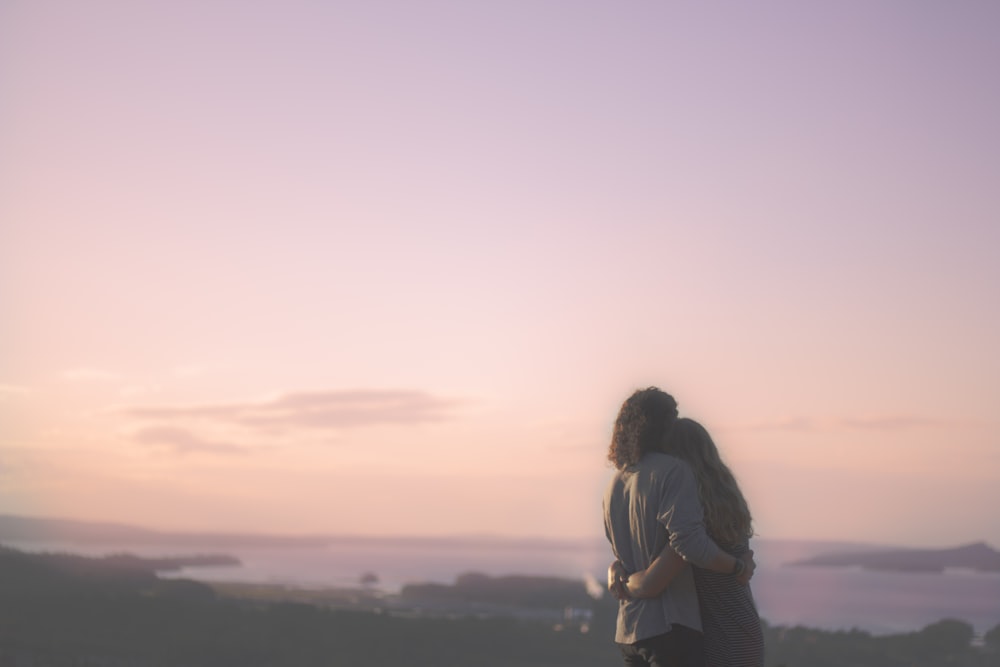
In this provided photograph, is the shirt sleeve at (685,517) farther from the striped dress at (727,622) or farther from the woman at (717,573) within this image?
the striped dress at (727,622)

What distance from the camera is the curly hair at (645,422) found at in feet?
18.0

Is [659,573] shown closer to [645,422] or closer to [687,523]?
[687,523]

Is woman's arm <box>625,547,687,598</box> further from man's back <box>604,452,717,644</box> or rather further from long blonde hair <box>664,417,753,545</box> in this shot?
long blonde hair <box>664,417,753,545</box>

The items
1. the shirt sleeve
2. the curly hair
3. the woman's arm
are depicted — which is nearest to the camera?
the shirt sleeve

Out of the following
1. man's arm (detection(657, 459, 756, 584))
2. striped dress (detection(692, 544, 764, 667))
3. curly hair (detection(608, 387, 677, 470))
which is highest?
curly hair (detection(608, 387, 677, 470))

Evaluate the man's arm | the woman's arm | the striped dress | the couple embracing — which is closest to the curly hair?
the couple embracing

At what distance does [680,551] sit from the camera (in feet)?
17.0

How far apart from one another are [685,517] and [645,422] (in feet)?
1.78

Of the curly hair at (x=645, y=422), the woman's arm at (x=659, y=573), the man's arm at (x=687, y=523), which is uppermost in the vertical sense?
the curly hair at (x=645, y=422)

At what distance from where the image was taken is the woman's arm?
17.4 feet

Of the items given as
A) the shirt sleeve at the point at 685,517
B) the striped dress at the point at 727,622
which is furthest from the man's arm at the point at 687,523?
the striped dress at the point at 727,622

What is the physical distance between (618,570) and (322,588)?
44.4 m

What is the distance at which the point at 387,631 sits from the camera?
2945 centimetres

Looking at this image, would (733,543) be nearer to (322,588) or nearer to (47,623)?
(47,623)
